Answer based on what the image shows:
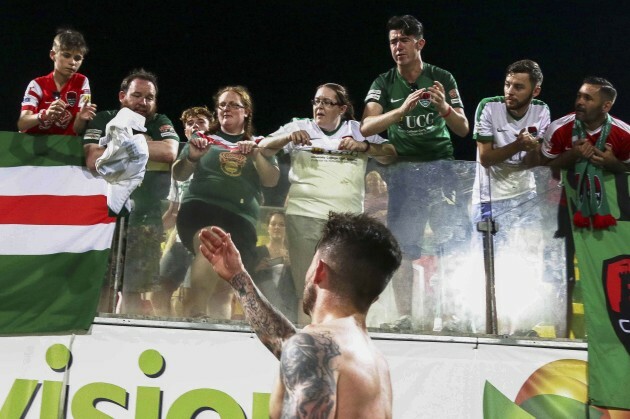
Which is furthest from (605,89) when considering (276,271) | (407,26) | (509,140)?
(276,271)

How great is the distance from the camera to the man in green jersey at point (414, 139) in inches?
246

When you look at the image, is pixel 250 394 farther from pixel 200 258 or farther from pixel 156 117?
pixel 156 117

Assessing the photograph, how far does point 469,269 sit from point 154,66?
11080 mm

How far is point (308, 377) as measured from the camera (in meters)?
2.95

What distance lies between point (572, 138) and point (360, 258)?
12.2 feet

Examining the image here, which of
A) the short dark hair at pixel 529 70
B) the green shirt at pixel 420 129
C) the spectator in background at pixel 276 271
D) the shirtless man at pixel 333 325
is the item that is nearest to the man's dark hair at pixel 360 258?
the shirtless man at pixel 333 325

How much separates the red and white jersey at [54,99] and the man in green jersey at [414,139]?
2.23 m

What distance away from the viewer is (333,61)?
55.1ft

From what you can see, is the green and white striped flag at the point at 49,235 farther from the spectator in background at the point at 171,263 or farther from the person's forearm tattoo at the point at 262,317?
the person's forearm tattoo at the point at 262,317

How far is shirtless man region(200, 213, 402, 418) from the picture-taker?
2965 mm

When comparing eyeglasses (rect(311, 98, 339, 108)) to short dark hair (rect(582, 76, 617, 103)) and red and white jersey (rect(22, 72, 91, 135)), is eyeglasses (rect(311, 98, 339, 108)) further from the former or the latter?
short dark hair (rect(582, 76, 617, 103))

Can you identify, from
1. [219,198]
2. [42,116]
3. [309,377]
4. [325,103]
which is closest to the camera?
[309,377]

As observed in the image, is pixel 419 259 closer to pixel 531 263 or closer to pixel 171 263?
pixel 531 263

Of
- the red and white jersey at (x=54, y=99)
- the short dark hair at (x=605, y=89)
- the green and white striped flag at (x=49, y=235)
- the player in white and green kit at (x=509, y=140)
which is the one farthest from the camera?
the short dark hair at (x=605, y=89)
